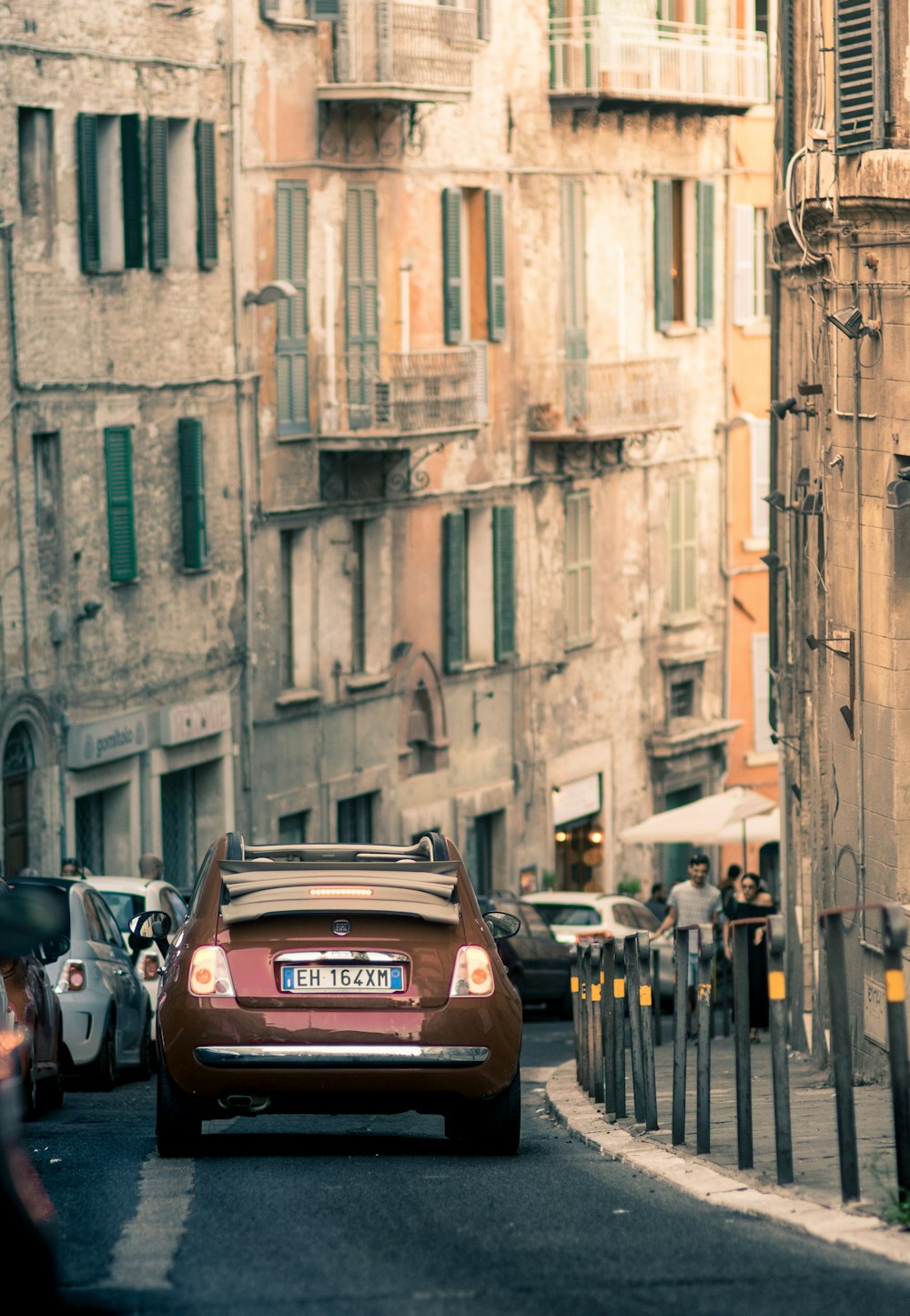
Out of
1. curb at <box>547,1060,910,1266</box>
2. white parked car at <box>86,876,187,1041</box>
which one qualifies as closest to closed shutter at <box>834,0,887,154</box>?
curb at <box>547,1060,910,1266</box>

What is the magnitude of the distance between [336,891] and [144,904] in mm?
11127

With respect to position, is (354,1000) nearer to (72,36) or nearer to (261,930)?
(261,930)

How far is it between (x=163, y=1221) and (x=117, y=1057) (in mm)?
10885

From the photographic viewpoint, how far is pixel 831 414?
19.1m

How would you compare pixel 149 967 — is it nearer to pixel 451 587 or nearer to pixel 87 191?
pixel 87 191

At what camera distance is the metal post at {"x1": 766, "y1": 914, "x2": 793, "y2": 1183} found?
36.9 feet

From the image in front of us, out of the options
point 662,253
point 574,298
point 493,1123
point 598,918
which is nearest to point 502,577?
point 574,298

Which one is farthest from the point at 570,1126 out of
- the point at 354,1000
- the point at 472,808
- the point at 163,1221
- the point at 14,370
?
the point at 472,808

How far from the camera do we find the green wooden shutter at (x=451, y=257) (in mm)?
42438

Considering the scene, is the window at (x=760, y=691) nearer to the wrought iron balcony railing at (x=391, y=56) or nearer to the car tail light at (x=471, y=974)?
the wrought iron balcony railing at (x=391, y=56)

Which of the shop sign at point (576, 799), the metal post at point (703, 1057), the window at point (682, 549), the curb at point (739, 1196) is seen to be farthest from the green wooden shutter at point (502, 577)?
the metal post at point (703, 1057)

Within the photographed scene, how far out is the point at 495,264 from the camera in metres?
43.5

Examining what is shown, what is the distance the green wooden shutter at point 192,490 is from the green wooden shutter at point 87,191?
10.2 feet

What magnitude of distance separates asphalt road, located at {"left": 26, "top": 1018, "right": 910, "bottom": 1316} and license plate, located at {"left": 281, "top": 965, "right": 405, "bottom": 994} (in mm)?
747
